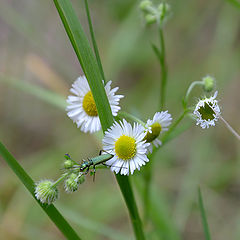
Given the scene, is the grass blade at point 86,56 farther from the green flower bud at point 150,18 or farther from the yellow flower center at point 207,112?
the green flower bud at point 150,18

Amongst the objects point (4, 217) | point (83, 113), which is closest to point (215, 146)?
point (4, 217)

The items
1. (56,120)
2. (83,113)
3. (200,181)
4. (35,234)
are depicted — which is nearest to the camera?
(83,113)

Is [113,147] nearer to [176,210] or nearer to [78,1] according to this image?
[176,210]

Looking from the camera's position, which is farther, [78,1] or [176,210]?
[78,1]

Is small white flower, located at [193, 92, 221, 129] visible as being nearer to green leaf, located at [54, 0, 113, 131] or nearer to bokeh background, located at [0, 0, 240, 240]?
green leaf, located at [54, 0, 113, 131]

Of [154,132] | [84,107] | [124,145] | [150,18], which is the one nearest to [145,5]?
[150,18]

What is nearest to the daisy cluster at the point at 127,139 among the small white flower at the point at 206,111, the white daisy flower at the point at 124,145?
the white daisy flower at the point at 124,145

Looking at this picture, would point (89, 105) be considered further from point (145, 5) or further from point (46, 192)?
point (145, 5)
